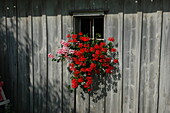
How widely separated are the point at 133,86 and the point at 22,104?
2.74 metres

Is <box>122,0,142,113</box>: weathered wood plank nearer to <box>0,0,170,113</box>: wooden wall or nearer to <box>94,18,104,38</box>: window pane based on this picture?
<box>0,0,170,113</box>: wooden wall

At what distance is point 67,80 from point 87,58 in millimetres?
780

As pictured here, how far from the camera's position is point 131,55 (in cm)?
349

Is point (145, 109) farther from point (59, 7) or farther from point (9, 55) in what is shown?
point (9, 55)

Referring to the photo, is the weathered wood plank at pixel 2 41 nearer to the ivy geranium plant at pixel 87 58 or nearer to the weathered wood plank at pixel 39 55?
the weathered wood plank at pixel 39 55

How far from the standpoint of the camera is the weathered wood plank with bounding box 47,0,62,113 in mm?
3977

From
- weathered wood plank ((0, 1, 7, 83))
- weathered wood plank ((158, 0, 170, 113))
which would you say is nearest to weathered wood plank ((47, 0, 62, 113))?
weathered wood plank ((0, 1, 7, 83))

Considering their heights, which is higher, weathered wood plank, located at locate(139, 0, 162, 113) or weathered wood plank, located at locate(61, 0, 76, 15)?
weathered wood plank, located at locate(61, 0, 76, 15)

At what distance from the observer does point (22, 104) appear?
4508 mm

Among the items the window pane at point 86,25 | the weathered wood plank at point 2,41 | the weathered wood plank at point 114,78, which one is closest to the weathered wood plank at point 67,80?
the window pane at point 86,25

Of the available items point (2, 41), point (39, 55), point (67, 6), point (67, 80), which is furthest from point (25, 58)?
point (67, 6)

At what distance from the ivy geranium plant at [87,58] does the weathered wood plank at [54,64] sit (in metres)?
0.30

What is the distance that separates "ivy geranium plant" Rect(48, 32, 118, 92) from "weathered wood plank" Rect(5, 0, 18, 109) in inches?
46.7

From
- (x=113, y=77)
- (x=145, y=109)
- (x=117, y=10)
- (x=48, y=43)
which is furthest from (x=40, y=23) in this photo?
(x=145, y=109)
